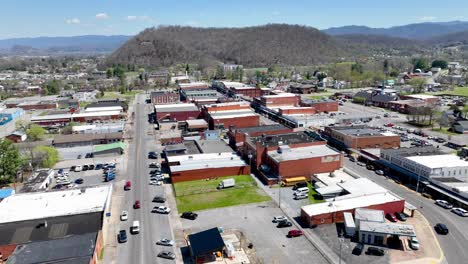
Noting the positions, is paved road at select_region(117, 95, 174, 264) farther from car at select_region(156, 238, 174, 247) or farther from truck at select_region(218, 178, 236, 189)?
truck at select_region(218, 178, 236, 189)

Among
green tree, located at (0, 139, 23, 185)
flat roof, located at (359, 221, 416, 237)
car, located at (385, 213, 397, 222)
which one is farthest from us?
green tree, located at (0, 139, 23, 185)

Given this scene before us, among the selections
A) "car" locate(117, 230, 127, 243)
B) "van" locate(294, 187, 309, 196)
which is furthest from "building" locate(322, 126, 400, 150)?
"car" locate(117, 230, 127, 243)

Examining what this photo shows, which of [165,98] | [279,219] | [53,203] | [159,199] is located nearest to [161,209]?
[159,199]

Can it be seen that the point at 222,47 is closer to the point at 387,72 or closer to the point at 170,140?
the point at 387,72

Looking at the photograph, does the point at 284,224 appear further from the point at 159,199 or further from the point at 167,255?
the point at 159,199

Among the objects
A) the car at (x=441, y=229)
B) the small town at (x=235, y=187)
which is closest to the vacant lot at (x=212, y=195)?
the small town at (x=235, y=187)

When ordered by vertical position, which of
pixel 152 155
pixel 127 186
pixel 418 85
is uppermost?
pixel 418 85

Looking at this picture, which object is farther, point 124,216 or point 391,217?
point 124,216
